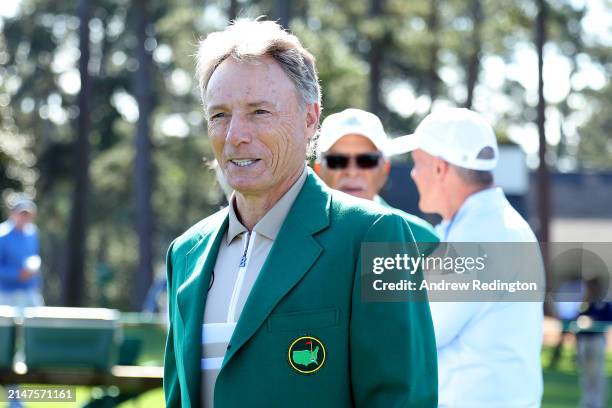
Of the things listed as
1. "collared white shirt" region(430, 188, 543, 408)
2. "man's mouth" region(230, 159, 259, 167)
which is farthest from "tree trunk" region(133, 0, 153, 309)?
"man's mouth" region(230, 159, 259, 167)

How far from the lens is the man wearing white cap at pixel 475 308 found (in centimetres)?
369

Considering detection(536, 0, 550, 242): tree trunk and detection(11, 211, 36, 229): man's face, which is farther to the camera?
detection(536, 0, 550, 242): tree trunk

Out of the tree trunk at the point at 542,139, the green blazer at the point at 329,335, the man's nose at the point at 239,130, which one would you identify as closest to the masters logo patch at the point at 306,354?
the green blazer at the point at 329,335

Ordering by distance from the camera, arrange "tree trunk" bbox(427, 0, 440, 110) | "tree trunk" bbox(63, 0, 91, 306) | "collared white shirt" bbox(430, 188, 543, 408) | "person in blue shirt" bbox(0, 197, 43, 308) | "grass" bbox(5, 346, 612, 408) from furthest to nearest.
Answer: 1. "tree trunk" bbox(427, 0, 440, 110)
2. "tree trunk" bbox(63, 0, 91, 306)
3. "person in blue shirt" bbox(0, 197, 43, 308)
4. "grass" bbox(5, 346, 612, 408)
5. "collared white shirt" bbox(430, 188, 543, 408)

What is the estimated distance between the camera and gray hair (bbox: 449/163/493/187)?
3977mm

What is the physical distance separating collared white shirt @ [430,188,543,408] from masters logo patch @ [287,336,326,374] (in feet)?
4.10

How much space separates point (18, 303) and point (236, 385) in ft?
A: 31.8

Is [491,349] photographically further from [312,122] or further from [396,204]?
[396,204]

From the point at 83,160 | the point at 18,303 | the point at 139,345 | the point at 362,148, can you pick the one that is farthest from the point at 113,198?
the point at 362,148

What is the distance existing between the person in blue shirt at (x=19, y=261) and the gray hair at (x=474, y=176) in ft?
28.0

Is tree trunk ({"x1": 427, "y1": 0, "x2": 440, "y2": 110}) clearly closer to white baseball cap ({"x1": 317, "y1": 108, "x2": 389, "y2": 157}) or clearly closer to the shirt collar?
white baseball cap ({"x1": 317, "y1": 108, "x2": 389, "y2": 157})

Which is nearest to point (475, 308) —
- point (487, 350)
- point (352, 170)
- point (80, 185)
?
point (487, 350)

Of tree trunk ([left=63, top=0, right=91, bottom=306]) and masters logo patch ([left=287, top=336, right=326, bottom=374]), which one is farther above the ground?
→ tree trunk ([left=63, top=0, right=91, bottom=306])

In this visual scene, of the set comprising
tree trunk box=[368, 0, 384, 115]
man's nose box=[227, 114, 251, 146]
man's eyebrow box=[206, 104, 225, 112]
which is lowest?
man's nose box=[227, 114, 251, 146]
